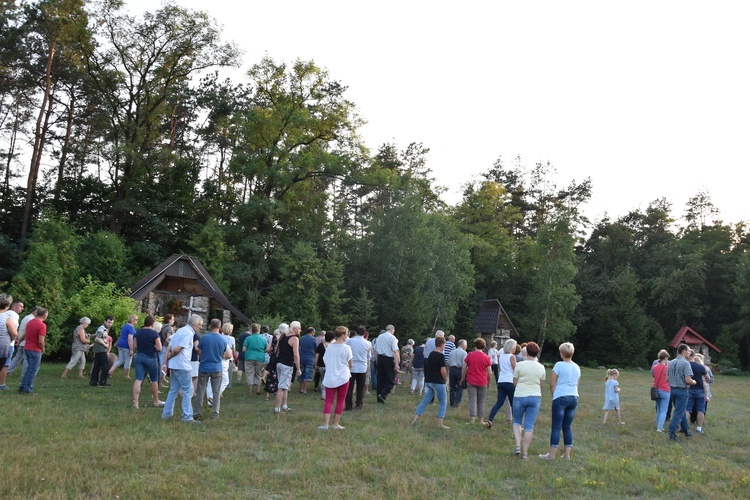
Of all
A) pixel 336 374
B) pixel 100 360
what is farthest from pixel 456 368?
pixel 100 360

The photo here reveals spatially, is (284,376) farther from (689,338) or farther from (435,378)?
(689,338)

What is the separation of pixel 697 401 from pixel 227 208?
A: 31.6 metres

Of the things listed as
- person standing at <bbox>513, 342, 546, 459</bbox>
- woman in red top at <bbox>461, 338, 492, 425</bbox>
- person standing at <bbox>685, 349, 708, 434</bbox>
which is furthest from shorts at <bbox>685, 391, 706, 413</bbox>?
person standing at <bbox>513, 342, 546, 459</bbox>

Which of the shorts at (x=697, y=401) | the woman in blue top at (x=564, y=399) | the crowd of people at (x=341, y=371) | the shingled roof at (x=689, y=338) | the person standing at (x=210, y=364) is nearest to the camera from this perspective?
the woman in blue top at (x=564, y=399)

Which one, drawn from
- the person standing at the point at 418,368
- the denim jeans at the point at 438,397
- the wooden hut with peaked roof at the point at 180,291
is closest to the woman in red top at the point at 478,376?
the denim jeans at the point at 438,397

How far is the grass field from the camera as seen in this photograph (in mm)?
6133

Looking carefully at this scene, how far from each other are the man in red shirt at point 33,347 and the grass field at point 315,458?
0.34 metres

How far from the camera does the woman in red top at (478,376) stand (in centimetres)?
1134

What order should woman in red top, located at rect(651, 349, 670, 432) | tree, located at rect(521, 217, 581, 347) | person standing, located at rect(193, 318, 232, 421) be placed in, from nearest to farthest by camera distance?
person standing, located at rect(193, 318, 232, 421) < woman in red top, located at rect(651, 349, 670, 432) < tree, located at rect(521, 217, 581, 347)

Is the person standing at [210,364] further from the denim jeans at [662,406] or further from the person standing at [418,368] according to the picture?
the denim jeans at [662,406]

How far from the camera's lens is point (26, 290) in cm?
2298

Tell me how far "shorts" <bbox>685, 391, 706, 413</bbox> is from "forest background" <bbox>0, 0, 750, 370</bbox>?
62.0ft

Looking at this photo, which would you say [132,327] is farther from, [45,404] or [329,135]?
[329,135]

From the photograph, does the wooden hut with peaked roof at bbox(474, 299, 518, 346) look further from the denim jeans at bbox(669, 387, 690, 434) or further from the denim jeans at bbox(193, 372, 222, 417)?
the denim jeans at bbox(193, 372, 222, 417)
